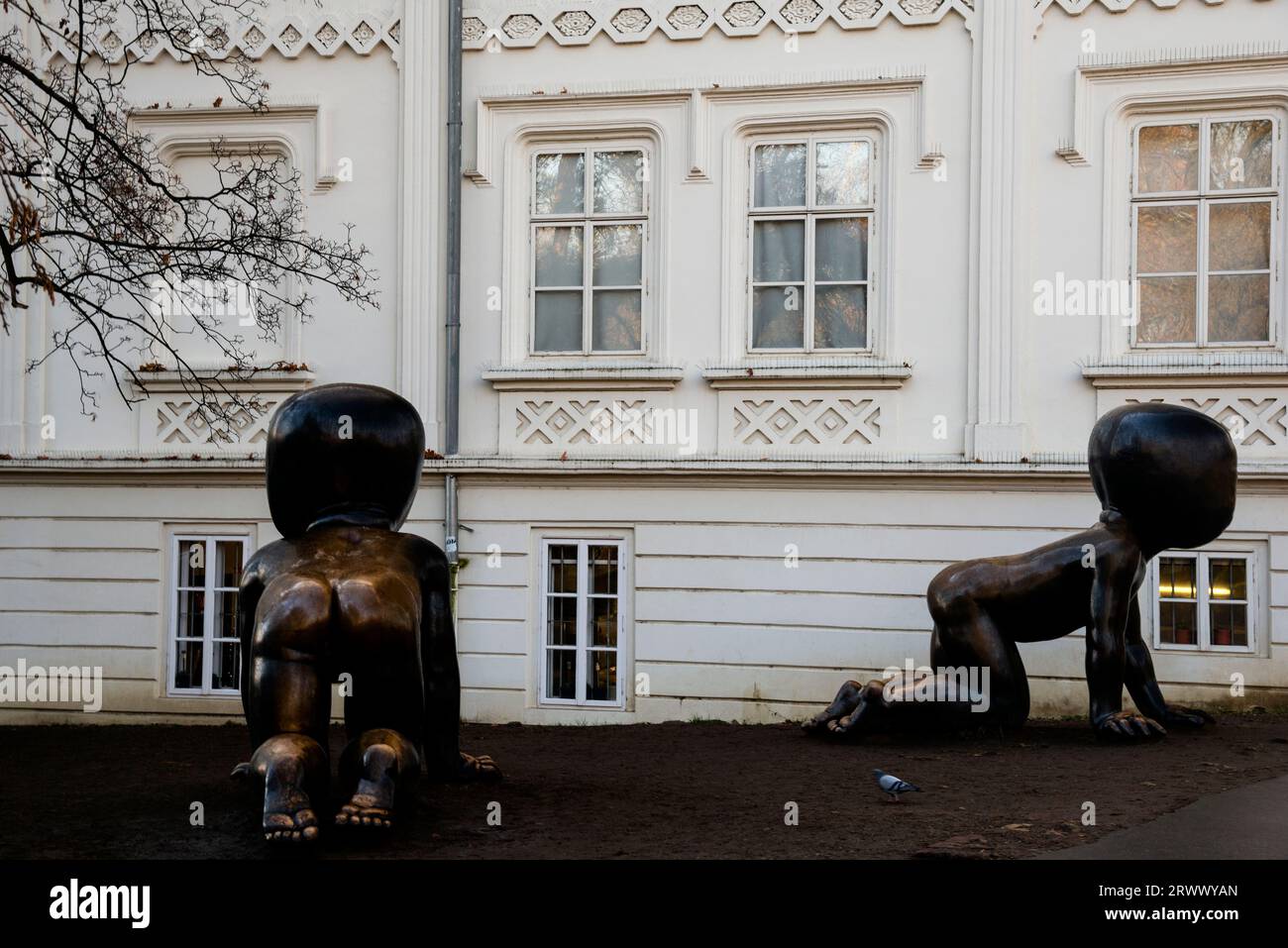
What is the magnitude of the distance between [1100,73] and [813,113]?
8.08 ft

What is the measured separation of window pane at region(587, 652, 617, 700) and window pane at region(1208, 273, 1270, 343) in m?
5.95

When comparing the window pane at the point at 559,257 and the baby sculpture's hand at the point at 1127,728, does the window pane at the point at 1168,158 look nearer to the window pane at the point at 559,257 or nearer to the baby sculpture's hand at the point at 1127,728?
the window pane at the point at 559,257

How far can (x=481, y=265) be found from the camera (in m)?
13.1

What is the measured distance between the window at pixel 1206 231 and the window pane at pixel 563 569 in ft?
17.5

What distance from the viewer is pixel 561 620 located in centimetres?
1290

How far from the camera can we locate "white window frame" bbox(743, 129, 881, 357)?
12.4 metres

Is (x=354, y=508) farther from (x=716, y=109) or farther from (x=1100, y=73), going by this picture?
(x=1100, y=73)

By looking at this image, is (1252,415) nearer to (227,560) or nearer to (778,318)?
(778,318)

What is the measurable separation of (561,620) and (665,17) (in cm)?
563

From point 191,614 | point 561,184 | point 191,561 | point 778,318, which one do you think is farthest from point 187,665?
point 778,318

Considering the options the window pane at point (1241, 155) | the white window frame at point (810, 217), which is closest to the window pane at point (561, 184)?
the white window frame at point (810, 217)

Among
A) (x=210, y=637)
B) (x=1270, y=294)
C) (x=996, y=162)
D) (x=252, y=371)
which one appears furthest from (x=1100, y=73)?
(x=210, y=637)

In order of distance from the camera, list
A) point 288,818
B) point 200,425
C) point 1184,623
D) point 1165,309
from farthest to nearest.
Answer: point 200,425, point 1165,309, point 1184,623, point 288,818

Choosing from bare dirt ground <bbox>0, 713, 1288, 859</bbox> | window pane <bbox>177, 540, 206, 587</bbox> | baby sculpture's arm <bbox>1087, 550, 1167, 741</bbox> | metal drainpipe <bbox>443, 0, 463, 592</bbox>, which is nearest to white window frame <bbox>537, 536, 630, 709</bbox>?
metal drainpipe <bbox>443, 0, 463, 592</bbox>
